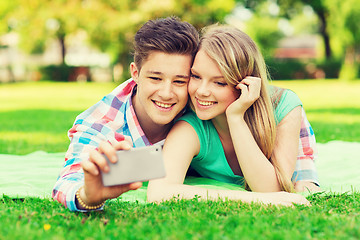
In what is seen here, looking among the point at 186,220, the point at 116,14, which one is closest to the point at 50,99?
the point at 116,14

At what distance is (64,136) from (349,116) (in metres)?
6.47

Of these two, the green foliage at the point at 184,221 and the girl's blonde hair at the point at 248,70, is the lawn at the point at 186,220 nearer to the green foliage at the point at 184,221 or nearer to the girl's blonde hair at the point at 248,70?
the green foliage at the point at 184,221

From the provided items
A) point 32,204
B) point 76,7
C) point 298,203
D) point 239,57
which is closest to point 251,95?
point 239,57

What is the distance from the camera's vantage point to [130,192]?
145 inches

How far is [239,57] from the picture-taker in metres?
3.56

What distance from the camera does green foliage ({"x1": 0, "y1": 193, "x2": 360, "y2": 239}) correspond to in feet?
7.87

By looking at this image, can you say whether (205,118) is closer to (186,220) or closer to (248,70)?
(248,70)

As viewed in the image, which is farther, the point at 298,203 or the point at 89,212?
the point at 298,203

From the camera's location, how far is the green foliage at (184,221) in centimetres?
240

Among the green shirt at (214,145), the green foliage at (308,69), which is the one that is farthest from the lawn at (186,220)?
the green foliage at (308,69)

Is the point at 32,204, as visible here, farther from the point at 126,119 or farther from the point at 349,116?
the point at 349,116

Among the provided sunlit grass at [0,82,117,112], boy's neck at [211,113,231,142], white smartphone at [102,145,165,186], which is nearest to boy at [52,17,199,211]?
boy's neck at [211,113,231,142]

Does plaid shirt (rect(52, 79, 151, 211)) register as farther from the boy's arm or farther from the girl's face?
the boy's arm

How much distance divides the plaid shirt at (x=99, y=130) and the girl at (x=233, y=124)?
0.42 m
